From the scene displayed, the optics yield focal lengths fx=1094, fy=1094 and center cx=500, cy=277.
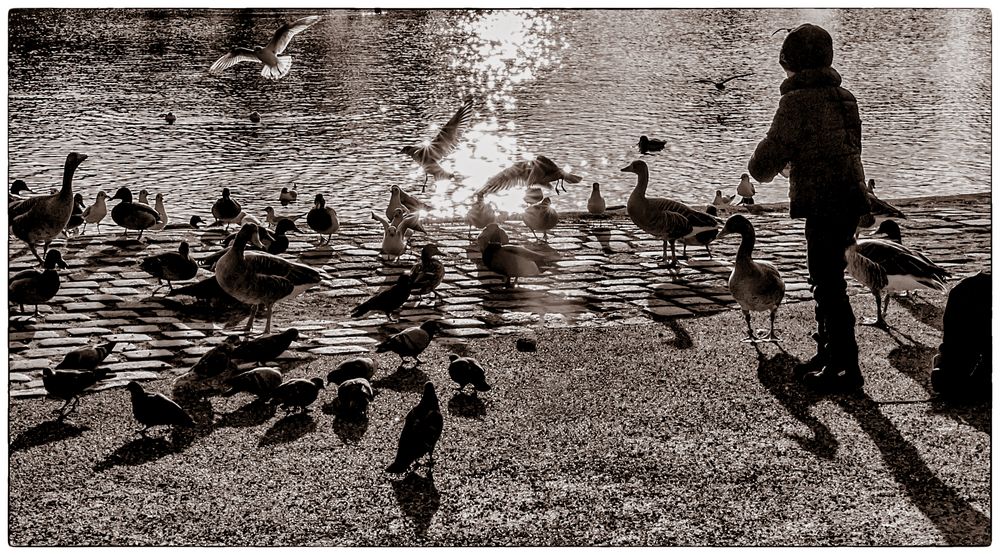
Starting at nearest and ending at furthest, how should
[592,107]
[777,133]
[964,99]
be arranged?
1. [777,133]
2. [964,99]
3. [592,107]

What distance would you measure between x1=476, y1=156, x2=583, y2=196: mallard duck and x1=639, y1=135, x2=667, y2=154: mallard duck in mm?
4252

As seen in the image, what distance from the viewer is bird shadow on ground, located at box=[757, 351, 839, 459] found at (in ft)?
24.9

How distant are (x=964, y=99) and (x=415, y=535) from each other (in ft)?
52.9

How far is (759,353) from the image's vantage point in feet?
31.6

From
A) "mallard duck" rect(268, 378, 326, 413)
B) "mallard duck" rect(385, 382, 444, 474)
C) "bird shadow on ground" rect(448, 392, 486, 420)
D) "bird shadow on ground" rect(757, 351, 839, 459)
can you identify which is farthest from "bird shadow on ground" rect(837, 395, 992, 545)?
"mallard duck" rect(268, 378, 326, 413)

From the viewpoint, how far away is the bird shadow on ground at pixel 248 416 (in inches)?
325

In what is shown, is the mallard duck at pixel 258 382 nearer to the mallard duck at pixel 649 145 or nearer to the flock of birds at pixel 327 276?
the flock of birds at pixel 327 276

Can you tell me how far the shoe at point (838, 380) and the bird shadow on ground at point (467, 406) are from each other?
264 cm

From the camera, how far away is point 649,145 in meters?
20.1

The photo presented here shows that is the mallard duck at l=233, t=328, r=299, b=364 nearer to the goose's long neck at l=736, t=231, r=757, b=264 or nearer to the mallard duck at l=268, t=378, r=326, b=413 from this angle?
the mallard duck at l=268, t=378, r=326, b=413

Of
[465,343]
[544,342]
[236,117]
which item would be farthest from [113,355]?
[236,117]

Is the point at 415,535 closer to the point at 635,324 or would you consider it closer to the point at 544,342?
the point at 544,342

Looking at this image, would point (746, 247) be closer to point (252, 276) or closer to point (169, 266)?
point (252, 276)

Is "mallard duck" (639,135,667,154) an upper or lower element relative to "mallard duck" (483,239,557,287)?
upper
